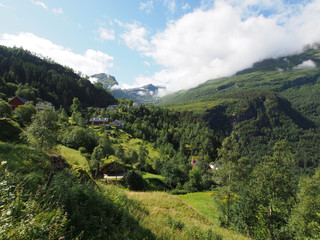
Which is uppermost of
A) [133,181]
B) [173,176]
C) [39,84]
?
[39,84]

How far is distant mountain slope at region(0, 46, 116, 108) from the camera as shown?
100750 mm

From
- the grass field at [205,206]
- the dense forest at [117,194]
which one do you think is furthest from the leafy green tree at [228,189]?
the grass field at [205,206]

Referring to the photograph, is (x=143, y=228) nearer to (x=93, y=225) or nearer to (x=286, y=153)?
(x=93, y=225)

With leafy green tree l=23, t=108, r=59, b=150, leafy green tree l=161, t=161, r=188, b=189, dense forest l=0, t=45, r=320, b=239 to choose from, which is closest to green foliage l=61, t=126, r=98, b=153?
dense forest l=0, t=45, r=320, b=239

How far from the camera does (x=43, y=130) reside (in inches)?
746

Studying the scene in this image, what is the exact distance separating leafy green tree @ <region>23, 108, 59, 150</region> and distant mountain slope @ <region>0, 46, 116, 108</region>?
99.1 m

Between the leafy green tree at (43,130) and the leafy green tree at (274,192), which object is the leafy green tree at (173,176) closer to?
the leafy green tree at (274,192)

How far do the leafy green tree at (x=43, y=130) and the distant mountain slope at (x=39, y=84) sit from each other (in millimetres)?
99149

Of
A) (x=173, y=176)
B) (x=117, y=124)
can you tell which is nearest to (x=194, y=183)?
(x=173, y=176)

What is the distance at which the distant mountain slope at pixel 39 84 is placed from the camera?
100750mm

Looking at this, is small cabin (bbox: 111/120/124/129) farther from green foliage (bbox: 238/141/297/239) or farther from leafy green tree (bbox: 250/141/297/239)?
leafy green tree (bbox: 250/141/297/239)

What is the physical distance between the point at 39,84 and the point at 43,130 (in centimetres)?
13546

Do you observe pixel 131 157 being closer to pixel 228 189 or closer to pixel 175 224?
pixel 228 189

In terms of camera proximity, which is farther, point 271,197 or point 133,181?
point 133,181
